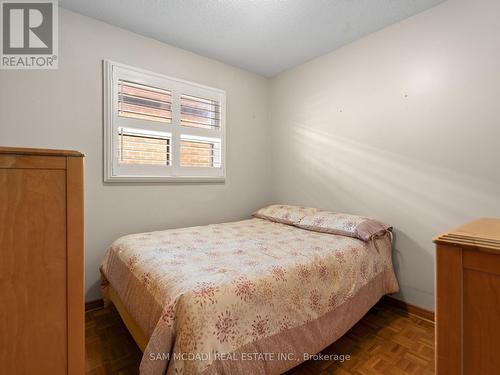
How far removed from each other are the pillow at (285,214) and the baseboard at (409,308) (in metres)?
1.05

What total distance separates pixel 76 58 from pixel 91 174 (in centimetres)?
98

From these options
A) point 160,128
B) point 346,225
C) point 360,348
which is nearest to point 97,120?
point 160,128

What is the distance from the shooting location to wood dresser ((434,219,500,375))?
0.62 metres

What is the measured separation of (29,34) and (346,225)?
9.88 ft

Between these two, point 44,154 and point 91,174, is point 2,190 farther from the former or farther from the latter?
point 91,174

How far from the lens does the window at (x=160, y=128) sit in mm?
2225

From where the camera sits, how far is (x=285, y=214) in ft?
8.84

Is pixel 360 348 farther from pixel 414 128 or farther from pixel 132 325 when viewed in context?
pixel 414 128

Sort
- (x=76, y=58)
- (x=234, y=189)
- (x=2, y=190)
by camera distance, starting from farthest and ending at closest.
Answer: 1. (x=234, y=189)
2. (x=76, y=58)
3. (x=2, y=190)

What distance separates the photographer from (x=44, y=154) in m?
0.72

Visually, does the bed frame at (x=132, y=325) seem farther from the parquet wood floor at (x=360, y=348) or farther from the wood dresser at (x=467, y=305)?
the wood dresser at (x=467, y=305)

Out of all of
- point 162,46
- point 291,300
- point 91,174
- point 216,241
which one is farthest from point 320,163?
point 91,174

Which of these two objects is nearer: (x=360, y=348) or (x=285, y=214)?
(x=360, y=348)

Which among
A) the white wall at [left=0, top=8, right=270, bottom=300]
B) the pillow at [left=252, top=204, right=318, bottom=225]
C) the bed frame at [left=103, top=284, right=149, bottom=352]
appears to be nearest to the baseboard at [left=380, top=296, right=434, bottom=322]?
the pillow at [left=252, top=204, right=318, bottom=225]
